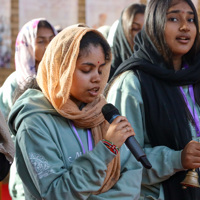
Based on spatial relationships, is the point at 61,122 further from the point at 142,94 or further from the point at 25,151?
the point at 142,94

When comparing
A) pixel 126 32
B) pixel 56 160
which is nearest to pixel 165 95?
pixel 56 160

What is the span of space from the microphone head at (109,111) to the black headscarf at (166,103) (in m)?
0.77

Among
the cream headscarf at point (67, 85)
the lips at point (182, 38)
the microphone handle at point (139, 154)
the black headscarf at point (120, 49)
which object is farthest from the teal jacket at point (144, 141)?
the black headscarf at point (120, 49)

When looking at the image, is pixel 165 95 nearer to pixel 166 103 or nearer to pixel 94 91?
pixel 166 103

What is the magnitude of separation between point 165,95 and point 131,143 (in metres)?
1.02

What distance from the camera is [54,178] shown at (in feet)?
9.02

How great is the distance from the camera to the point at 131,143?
2752 mm

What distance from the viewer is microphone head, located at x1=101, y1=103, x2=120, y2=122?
2852 mm

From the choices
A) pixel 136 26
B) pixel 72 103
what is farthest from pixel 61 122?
pixel 136 26

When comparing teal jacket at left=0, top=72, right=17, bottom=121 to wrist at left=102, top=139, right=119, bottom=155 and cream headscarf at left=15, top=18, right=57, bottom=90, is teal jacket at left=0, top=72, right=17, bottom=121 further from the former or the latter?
wrist at left=102, top=139, right=119, bottom=155

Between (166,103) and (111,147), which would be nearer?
(111,147)

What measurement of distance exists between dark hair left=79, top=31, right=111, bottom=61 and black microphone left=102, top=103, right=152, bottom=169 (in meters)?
0.35

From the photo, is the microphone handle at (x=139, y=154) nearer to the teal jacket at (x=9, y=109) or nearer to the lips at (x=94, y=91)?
the lips at (x=94, y=91)

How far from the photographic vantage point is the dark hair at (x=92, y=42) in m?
3.03
